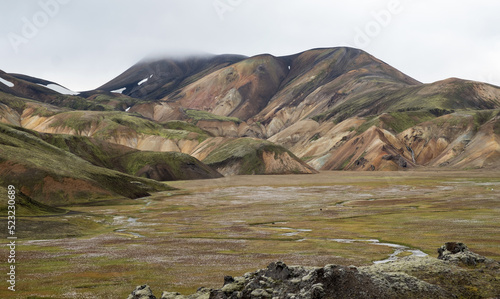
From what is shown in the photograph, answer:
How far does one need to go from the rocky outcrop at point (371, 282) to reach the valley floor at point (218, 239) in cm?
981

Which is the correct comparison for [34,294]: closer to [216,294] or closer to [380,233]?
[216,294]

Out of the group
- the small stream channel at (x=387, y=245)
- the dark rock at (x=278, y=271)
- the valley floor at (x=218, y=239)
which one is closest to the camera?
the dark rock at (x=278, y=271)

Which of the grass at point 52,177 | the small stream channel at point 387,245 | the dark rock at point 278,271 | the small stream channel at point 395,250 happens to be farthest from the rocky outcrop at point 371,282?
the grass at point 52,177

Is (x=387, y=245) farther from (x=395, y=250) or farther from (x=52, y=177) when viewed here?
(x=52, y=177)

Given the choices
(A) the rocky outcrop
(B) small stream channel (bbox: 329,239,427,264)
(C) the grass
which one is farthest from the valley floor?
(C) the grass

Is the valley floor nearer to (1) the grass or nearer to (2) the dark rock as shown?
(2) the dark rock

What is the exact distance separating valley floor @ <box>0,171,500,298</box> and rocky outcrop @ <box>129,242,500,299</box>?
9.81m

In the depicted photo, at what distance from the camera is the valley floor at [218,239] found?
117ft

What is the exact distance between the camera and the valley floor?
35.8m

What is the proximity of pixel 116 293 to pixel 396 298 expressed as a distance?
1785 centimetres

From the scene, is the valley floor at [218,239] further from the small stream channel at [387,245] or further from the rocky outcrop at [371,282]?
the rocky outcrop at [371,282]

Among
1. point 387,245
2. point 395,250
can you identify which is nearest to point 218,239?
point 387,245

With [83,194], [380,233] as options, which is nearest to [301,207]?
[380,233]

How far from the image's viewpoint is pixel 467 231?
59.7 m
